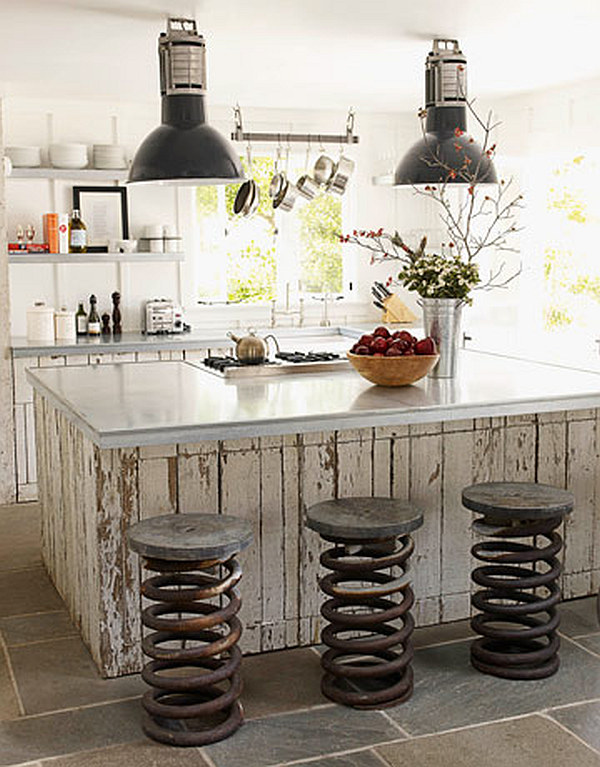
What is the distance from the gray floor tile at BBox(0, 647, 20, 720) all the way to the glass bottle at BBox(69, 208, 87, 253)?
3.47 meters

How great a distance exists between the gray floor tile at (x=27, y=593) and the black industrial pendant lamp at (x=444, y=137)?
2.32m

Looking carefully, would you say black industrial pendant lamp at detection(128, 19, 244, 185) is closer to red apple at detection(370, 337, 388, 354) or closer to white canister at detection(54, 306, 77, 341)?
red apple at detection(370, 337, 388, 354)

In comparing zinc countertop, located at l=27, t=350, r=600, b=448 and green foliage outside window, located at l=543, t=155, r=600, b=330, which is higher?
green foliage outside window, located at l=543, t=155, r=600, b=330

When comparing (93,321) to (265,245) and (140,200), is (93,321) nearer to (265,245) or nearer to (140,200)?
(140,200)

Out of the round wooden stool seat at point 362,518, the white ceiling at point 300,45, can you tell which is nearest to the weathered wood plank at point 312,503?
the round wooden stool seat at point 362,518

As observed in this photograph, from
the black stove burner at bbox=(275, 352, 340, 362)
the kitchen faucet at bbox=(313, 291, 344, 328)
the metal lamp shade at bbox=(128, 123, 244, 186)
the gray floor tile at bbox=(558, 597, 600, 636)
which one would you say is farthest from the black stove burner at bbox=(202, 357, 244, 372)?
the kitchen faucet at bbox=(313, 291, 344, 328)

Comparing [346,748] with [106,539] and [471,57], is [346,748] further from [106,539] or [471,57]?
[471,57]

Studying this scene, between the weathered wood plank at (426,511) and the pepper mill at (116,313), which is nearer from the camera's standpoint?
the weathered wood plank at (426,511)

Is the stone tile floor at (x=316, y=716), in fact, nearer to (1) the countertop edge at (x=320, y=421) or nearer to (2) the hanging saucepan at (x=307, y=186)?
(1) the countertop edge at (x=320, y=421)

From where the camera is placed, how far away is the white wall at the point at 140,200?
6500 mm

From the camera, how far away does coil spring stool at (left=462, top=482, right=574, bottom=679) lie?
11.2 feet

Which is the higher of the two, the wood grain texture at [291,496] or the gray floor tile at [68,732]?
the wood grain texture at [291,496]

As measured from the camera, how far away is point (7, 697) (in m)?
3.30

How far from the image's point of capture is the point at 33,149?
20.9 ft
